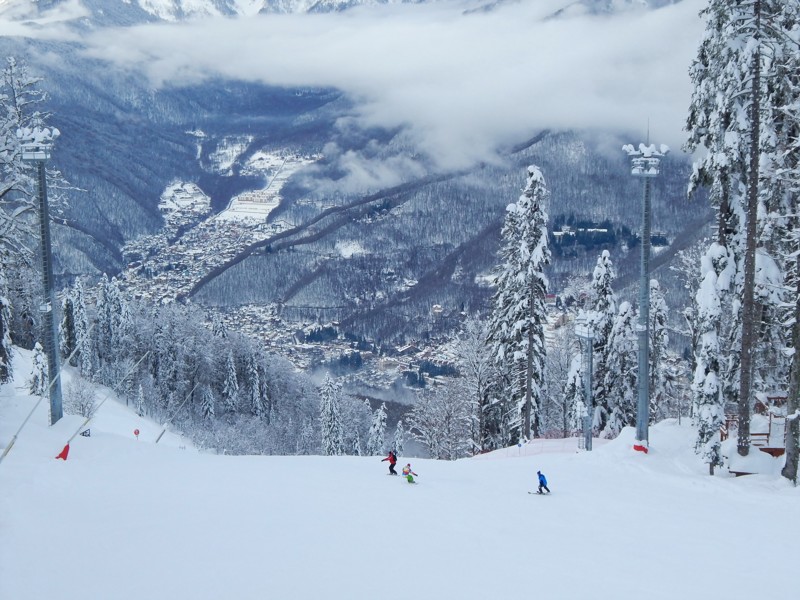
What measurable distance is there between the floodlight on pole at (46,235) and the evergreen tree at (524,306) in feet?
64.6

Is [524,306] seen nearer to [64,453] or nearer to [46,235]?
[46,235]

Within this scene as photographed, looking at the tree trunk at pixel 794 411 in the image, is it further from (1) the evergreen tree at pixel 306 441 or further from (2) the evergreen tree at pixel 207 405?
(2) the evergreen tree at pixel 207 405

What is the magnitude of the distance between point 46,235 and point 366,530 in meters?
14.3

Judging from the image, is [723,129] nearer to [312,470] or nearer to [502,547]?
[502,547]

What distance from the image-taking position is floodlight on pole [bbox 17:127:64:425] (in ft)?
70.5

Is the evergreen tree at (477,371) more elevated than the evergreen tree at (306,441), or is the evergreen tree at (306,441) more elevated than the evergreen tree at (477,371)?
the evergreen tree at (477,371)

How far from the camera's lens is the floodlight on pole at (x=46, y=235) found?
70.5ft

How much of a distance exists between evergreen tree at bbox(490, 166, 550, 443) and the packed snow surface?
39.9ft

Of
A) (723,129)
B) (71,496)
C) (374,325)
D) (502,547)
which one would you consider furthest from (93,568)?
(374,325)

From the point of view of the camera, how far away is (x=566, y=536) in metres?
15.6

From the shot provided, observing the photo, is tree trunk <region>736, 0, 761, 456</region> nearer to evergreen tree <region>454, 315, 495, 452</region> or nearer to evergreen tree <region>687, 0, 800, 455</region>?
evergreen tree <region>687, 0, 800, 455</region>

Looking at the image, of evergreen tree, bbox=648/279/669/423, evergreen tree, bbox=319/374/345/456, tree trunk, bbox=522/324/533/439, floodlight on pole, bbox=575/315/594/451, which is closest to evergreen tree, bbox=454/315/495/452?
tree trunk, bbox=522/324/533/439

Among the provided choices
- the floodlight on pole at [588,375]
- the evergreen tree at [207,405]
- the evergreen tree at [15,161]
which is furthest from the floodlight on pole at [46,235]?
the evergreen tree at [207,405]

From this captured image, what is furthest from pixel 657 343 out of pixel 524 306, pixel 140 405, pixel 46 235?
pixel 140 405
